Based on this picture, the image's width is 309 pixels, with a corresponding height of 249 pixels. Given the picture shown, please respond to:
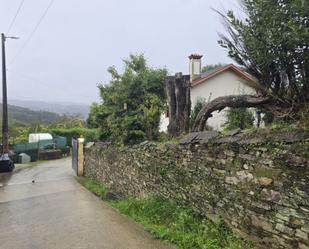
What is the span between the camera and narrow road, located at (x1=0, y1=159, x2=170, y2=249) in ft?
24.0

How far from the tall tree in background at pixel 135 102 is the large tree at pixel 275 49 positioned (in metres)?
6.12

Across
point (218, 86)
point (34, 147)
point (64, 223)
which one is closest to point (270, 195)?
point (64, 223)

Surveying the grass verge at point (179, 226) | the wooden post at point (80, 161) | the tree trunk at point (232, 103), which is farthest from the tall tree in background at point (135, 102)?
the wooden post at point (80, 161)

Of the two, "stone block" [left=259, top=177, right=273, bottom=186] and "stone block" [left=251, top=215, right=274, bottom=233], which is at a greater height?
"stone block" [left=259, top=177, right=273, bottom=186]

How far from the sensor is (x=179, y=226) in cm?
722

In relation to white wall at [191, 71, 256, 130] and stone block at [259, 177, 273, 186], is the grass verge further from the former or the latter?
white wall at [191, 71, 256, 130]

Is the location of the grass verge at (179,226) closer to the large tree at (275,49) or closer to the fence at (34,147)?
the large tree at (275,49)

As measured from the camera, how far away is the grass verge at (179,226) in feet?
20.3

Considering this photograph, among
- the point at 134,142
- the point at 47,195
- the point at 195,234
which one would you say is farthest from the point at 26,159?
the point at 195,234

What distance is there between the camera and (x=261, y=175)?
5488 mm

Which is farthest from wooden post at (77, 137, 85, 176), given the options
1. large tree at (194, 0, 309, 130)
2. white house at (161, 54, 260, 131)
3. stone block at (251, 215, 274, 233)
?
stone block at (251, 215, 274, 233)

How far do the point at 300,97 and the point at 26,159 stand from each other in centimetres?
3052

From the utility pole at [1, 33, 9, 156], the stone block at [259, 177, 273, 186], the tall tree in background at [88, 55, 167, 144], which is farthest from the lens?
the utility pole at [1, 33, 9, 156]

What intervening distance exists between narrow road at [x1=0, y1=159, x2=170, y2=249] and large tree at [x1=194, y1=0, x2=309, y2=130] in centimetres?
307
